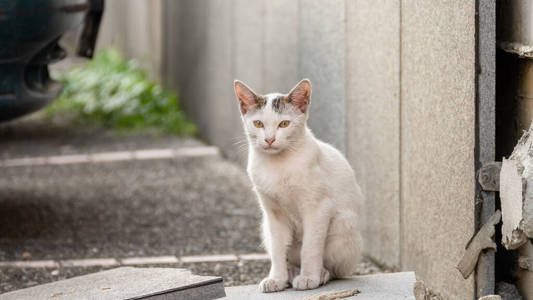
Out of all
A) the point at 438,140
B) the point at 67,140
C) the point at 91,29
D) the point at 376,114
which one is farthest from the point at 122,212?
the point at 67,140

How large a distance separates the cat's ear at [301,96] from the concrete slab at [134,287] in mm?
903

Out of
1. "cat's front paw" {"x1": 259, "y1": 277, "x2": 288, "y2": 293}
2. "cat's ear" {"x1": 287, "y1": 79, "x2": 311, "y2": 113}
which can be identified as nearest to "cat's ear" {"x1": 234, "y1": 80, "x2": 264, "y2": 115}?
"cat's ear" {"x1": 287, "y1": 79, "x2": 311, "y2": 113}

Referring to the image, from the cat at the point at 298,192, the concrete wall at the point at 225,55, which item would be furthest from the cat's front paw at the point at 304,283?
the concrete wall at the point at 225,55

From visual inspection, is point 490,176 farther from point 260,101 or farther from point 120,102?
point 120,102

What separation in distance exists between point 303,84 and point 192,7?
595 centimetres

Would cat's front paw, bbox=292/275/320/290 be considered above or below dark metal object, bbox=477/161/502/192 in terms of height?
below

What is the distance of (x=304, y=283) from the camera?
399 cm

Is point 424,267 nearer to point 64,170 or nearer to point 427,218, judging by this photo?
point 427,218

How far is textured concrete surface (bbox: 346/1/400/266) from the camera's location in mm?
4660

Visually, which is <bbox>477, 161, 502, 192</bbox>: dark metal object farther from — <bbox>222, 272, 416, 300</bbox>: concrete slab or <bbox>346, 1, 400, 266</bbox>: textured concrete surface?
<bbox>346, 1, 400, 266</bbox>: textured concrete surface

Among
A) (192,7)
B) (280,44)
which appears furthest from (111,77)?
(280,44)

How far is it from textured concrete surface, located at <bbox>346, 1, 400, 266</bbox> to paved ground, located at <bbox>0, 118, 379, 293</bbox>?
0.97 feet

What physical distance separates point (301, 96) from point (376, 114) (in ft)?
3.37

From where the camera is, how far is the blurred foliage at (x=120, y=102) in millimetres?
10391
